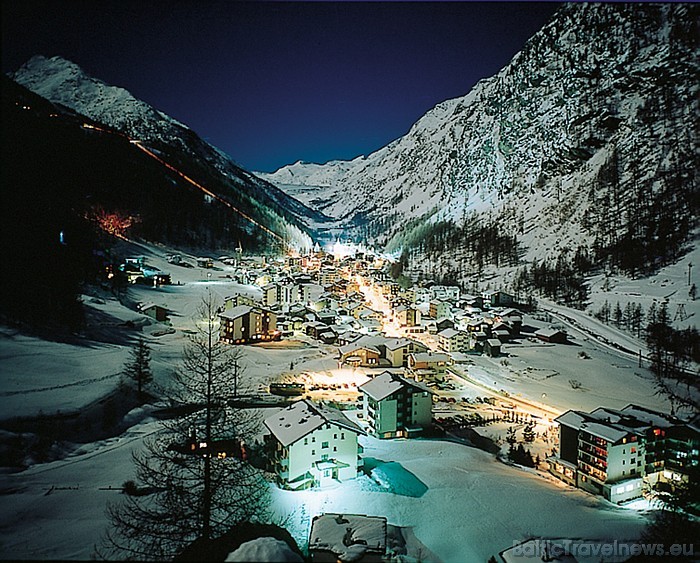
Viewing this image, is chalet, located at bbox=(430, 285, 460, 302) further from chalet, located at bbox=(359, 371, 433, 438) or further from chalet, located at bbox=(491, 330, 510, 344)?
chalet, located at bbox=(359, 371, 433, 438)

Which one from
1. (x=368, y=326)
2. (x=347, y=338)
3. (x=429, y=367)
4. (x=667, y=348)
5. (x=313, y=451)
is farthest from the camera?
(x=368, y=326)

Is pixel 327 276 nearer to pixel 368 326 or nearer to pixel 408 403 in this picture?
pixel 368 326

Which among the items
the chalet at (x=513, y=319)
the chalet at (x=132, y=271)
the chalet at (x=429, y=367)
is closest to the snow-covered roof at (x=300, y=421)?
the chalet at (x=429, y=367)

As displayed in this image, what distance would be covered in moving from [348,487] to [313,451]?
48 centimetres

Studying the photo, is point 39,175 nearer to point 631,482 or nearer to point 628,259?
point 631,482

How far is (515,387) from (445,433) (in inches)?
98.6

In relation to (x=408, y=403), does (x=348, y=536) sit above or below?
above

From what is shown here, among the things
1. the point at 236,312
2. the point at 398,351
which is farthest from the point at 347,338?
the point at 236,312

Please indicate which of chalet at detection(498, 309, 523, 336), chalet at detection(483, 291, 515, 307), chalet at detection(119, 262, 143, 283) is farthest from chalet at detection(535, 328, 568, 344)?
chalet at detection(119, 262, 143, 283)

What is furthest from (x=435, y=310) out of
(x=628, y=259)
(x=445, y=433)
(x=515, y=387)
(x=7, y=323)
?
(x=7, y=323)

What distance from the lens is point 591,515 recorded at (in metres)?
3.42

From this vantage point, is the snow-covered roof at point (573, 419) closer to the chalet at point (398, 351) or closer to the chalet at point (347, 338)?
the chalet at point (398, 351)

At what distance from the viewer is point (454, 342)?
11102 millimetres

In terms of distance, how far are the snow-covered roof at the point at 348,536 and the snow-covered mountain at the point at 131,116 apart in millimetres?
3356
